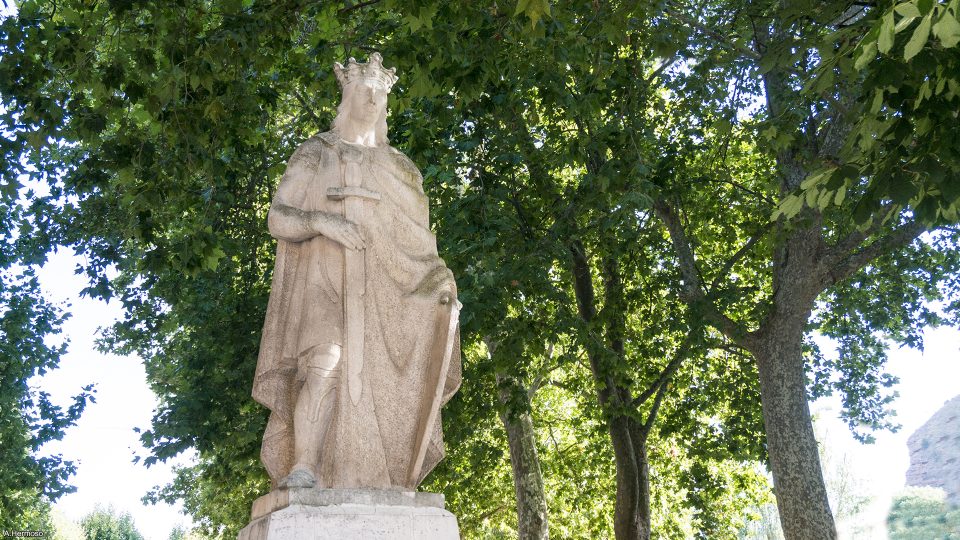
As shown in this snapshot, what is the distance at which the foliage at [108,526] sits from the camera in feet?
169

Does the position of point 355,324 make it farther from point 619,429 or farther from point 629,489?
point 619,429

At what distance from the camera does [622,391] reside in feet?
48.6

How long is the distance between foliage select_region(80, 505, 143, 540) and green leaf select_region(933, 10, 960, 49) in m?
52.7

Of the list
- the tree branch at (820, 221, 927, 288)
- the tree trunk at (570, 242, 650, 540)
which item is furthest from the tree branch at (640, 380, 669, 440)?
the tree branch at (820, 221, 927, 288)

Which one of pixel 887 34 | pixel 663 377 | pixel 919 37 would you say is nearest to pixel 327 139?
pixel 887 34

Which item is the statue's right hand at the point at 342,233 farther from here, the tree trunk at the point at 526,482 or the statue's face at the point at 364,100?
the tree trunk at the point at 526,482

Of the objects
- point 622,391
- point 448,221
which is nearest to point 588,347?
point 622,391

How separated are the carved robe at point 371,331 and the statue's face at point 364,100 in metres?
0.19

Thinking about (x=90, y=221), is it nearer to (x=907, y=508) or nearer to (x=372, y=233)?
(x=372, y=233)

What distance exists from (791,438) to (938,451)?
19931 mm

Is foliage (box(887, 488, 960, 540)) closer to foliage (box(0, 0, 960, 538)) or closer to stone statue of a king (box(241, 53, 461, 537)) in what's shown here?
foliage (box(0, 0, 960, 538))

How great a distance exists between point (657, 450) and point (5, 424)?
1241 centimetres

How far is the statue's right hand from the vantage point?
497 centimetres

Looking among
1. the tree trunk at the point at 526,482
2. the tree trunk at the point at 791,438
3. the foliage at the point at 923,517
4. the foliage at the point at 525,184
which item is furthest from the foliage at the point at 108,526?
the tree trunk at the point at 791,438
